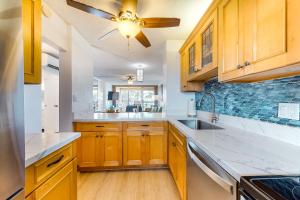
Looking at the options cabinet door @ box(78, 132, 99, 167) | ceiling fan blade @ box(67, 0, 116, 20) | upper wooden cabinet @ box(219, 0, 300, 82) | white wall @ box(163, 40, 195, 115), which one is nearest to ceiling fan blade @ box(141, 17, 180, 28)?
→ ceiling fan blade @ box(67, 0, 116, 20)

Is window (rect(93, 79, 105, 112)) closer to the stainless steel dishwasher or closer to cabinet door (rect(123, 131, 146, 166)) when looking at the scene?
cabinet door (rect(123, 131, 146, 166))

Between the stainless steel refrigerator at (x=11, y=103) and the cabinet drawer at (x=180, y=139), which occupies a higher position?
the stainless steel refrigerator at (x=11, y=103)

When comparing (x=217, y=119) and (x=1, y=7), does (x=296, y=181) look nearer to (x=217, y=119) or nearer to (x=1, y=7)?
(x=1, y=7)

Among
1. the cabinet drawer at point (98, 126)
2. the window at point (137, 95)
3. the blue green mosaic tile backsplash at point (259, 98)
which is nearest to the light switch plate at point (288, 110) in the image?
the blue green mosaic tile backsplash at point (259, 98)

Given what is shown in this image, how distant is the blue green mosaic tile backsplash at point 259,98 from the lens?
4.22 feet

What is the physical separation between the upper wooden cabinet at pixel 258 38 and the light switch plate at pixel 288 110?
0.69ft

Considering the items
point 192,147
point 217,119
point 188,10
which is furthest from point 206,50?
point 192,147

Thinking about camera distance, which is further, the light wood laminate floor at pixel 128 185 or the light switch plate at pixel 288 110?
the light wood laminate floor at pixel 128 185

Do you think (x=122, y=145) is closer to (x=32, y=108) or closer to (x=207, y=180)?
(x=32, y=108)

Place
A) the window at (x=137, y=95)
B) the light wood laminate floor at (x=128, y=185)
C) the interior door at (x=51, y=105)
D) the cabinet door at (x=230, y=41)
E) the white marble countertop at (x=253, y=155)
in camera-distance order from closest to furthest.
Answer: the white marble countertop at (x=253, y=155)
the cabinet door at (x=230, y=41)
the light wood laminate floor at (x=128, y=185)
the interior door at (x=51, y=105)
the window at (x=137, y=95)

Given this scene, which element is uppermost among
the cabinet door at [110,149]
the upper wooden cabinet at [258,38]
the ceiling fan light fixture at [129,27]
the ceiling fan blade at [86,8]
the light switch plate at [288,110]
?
the ceiling fan blade at [86,8]

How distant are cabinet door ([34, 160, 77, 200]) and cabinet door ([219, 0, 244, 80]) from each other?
141 centimetres

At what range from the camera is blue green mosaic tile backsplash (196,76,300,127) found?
4.22ft

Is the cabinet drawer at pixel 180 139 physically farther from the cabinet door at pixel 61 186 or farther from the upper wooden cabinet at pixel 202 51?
the cabinet door at pixel 61 186
